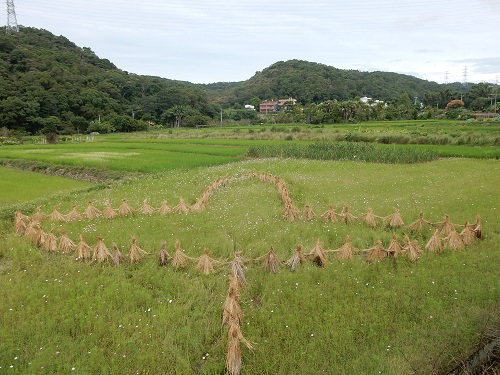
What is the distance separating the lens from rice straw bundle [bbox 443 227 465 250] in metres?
10.0

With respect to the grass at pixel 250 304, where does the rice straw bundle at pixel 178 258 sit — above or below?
above

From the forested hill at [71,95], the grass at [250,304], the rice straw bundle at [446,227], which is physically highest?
the forested hill at [71,95]

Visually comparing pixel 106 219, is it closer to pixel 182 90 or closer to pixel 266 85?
pixel 182 90

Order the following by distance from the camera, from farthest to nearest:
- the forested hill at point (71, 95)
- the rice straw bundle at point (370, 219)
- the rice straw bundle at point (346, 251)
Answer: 1. the forested hill at point (71, 95)
2. the rice straw bundle at point (370, 219)
3. the rice straw bundle at point (346, 251)

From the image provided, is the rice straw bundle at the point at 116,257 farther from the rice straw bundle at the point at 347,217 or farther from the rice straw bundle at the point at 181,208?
the rice straw bundle at the point at 347,217

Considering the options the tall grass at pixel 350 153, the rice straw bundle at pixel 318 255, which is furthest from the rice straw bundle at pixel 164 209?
the tall grass at pixel 350 153

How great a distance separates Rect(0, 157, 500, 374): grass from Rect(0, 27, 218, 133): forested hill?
191ft

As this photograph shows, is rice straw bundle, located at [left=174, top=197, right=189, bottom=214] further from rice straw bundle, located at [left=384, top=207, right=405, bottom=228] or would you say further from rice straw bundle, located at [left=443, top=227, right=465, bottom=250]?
rice straw bundle, located at [left=443, top=227, right=465, bottom=250]

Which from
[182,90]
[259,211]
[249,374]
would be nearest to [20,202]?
[259,211]

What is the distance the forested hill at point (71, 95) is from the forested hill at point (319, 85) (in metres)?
30.0

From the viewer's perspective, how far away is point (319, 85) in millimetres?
104250

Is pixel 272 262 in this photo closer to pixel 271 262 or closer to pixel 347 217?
pixel 271 262

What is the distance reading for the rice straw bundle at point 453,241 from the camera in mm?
10000

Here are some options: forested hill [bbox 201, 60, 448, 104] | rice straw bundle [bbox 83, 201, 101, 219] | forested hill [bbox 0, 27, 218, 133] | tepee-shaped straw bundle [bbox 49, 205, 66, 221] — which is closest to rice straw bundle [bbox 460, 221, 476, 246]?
rice straw bundle [bbox 83, 201, 101, 219]
